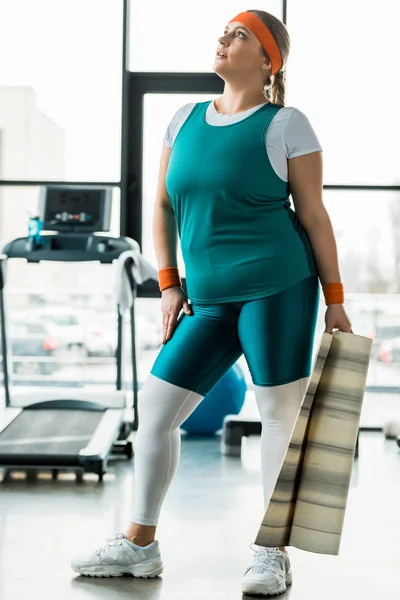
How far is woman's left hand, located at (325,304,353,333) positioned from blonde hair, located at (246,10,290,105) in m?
0.55

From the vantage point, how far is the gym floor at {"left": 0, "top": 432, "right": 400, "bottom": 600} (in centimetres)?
219

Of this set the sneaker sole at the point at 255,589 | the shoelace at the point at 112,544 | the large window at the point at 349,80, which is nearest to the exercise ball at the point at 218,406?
the large window at the point at 349,80

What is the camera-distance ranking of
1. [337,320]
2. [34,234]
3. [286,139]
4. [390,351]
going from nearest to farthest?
[286,139] < [337,320] < [34,234] < [390,351]

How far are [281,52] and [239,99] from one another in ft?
0.53

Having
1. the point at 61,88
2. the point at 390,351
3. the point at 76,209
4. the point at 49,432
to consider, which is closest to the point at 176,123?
the point at 49,432

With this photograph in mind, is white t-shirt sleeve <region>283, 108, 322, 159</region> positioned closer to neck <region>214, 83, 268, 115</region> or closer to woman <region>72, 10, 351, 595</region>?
woman <region>72, 10, 351, 595</region>

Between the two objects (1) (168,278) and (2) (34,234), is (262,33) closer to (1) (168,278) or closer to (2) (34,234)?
(1) (168,278)

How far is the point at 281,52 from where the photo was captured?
7.03ft

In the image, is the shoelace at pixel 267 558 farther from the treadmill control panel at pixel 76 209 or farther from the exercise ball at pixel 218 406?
the treadmill control panel at pixel 76 209

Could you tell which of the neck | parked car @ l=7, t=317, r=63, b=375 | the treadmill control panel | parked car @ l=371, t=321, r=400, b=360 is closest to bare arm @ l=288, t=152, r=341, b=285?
the neck

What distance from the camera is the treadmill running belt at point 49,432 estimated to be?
11.5 feet

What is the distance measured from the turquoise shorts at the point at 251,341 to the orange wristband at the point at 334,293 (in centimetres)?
3

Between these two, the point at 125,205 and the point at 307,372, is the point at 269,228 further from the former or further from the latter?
the point at 125,205

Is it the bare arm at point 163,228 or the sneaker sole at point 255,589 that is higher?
the bare arm at point 163,228
